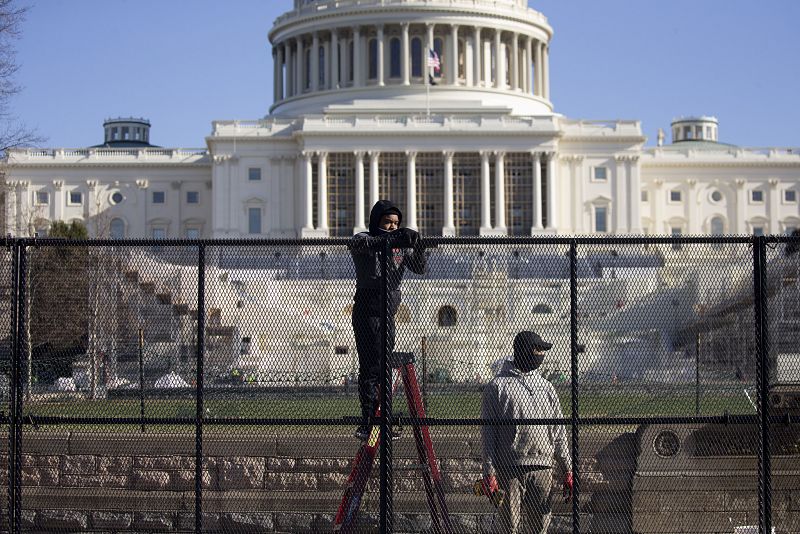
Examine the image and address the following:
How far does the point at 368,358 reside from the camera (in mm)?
14195

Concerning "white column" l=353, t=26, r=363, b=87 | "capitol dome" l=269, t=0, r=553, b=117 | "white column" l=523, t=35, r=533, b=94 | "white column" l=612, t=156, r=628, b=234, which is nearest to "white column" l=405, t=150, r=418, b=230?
"capitol dome" l=269, t=0, r=553, b=117

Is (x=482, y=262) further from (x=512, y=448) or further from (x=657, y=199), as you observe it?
(x=657, y=199)

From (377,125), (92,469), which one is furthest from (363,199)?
(92,469)

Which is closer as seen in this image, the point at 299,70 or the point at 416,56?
the point at 416,56

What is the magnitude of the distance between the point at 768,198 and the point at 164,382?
322ft

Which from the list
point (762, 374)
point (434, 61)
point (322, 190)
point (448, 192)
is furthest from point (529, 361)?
point (434, 61)

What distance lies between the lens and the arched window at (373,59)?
4459 inches

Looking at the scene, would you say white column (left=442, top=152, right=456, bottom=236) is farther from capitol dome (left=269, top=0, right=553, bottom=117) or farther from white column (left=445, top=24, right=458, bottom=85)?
white column (left=445, top=24, right=458, bottom=85)

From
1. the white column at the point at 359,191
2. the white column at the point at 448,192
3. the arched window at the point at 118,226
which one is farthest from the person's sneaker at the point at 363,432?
the arched window at the point at 118,226

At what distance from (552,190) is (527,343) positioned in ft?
279

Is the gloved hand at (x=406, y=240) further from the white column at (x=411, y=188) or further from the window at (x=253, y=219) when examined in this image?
the window at (x=253, y=219)

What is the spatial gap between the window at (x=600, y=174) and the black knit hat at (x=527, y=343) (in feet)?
289

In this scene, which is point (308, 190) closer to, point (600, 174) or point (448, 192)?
point (448, 192)

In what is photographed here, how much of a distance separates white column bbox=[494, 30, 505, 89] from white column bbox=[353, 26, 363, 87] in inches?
403
